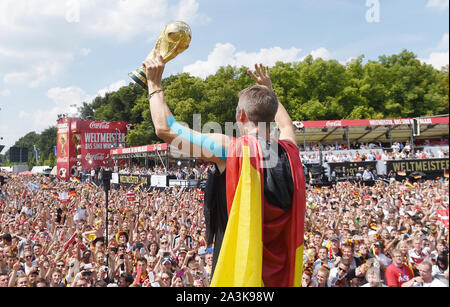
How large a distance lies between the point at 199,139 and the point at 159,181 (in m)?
17.2

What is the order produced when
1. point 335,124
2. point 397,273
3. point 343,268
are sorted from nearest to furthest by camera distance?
point 397,273, point 343,268, point 335,124

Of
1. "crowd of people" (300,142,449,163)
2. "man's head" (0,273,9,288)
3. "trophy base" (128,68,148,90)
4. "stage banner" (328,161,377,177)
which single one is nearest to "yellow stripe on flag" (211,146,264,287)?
"trophy base" (128,68,148,90)

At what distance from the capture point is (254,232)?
4.76 feet

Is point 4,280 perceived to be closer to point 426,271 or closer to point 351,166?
point 426,271

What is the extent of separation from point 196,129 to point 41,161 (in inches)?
3309

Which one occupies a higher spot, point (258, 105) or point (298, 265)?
point (258, 105)

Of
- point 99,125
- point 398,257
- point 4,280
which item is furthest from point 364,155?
point 99,125

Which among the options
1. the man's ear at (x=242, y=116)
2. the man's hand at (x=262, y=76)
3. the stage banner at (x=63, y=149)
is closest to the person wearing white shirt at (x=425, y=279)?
the man's hand at (x=262, y=76)

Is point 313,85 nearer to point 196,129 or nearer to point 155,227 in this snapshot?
point 155,227

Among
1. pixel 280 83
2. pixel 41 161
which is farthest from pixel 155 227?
pixel 41 161

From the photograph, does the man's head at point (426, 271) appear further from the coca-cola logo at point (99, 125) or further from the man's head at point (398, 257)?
the coca-cola logo at point (99, 125)

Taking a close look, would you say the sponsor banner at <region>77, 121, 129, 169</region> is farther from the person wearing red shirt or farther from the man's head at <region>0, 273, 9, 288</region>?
the person wearing red shirt

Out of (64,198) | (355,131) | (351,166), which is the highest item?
(355,131)

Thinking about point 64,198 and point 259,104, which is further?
point 64,198
